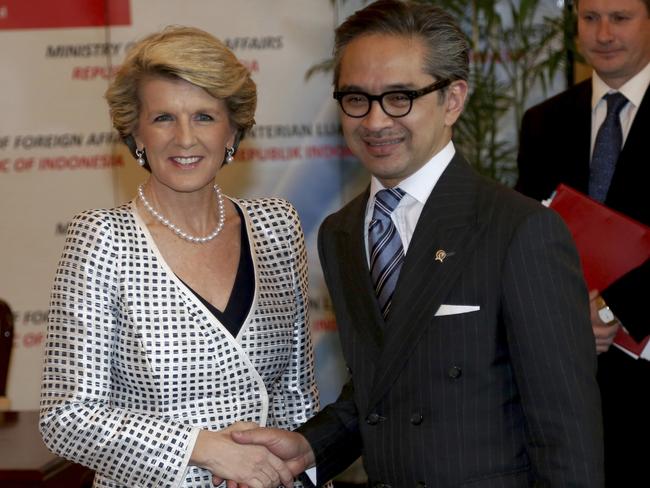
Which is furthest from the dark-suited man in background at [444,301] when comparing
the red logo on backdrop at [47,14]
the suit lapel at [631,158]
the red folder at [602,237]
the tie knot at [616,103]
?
the red logo on backdrop at [47,14]

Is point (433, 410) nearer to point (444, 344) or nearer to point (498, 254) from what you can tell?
point (444, 344)

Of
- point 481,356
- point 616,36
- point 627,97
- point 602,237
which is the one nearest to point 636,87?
point 627,97

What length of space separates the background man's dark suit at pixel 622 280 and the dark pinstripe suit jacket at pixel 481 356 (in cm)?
118

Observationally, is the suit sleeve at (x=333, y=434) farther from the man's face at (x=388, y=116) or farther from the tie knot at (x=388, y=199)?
the man's face at (x=388, y=116)

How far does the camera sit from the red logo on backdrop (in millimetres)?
5555

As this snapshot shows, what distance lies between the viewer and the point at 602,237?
3.08 m

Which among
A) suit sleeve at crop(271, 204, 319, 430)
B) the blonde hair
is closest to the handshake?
suit sleeve at crop(271, 204, 319, 430)

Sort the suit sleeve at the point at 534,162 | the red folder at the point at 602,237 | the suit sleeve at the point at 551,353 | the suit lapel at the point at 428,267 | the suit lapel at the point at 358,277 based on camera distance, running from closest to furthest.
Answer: the suit sleeve at the point at 551,353
the suit lapel at the point at 428,267
the suit lapel at the point at 358,277
the red folder at the point at 602,237
the suit sleeve at the point at 534,162

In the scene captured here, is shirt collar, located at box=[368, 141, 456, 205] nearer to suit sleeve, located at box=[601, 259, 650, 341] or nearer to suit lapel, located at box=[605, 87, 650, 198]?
suit sleeve, located at box=[601, 259, 650, 341]

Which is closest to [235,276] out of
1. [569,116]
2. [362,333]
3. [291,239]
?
[291,239]

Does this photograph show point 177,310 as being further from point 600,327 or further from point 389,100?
point 600,327

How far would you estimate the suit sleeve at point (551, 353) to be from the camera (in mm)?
1922

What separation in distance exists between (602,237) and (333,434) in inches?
44.2

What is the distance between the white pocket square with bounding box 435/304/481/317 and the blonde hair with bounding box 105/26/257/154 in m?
0.82
